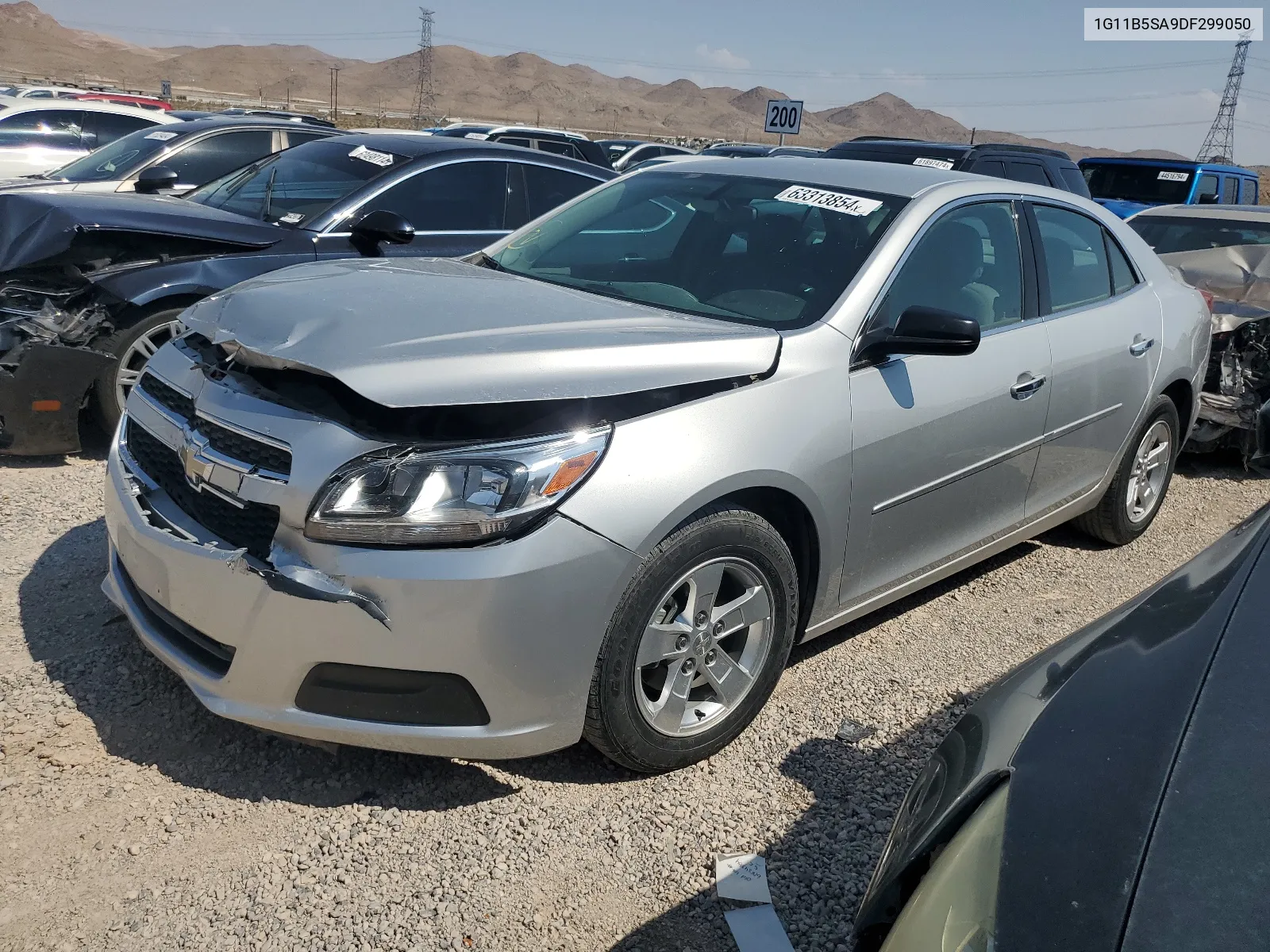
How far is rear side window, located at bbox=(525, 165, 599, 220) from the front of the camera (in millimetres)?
6574

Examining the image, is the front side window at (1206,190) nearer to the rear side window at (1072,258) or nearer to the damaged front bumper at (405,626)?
the rear side window at (1072,258)

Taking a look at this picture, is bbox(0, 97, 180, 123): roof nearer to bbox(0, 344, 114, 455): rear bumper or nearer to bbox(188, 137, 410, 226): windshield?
bbox(188, 137, 410, 226): windshield

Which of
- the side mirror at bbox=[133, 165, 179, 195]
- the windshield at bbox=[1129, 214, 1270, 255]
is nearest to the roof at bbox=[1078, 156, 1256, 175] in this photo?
the windshield at bbox=[1129, 214, 1270, 255]

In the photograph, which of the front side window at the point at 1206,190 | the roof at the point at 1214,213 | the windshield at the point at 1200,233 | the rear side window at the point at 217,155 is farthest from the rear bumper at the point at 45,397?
the front side window at the point at 1206,190

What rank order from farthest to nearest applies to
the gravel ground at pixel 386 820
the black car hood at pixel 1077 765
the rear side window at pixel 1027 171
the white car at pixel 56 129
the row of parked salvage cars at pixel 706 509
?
the white car at pixel 56 129 → the rear side window at pixel 1027 171 → the gravel ground at pixel 386 820 → the row of parked salvage cars at pixel 706 509 → the black car hood at pixel 1077 765

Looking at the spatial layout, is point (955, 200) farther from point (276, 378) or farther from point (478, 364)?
point (276, 378)

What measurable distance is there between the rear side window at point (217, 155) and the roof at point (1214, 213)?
7424 millimetres

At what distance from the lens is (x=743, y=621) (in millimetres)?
2977

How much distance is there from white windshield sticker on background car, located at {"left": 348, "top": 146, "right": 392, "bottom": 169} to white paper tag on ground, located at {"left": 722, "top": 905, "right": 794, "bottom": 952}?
493 cm

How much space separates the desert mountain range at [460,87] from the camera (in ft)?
392

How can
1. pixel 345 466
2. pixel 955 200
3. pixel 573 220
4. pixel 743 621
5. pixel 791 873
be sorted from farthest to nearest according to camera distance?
pixel 573 220, pixel 955 200, pixel 743 621, pixel 791 873, pixel 345 466

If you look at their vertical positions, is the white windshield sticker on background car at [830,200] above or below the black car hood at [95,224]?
above

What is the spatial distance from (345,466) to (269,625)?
1.40 ft

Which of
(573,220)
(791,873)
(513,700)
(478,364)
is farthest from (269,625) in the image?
(573,220)
